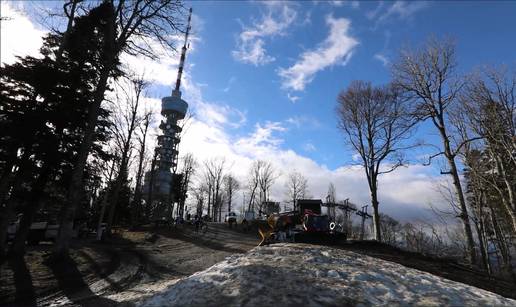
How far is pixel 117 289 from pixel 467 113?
19.1m

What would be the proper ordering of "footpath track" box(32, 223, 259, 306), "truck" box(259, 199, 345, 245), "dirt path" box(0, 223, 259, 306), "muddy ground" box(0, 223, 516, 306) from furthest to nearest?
"truck" box(259, 199, 345, 245) → "muddy ground" box(0, 223, 516, 306) → "dirt path" box(0, 223, 259, 306) → "footpath track" box(32, 223, 259, 306)

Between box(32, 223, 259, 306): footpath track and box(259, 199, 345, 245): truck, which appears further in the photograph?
box(259, 199, 345, 245): truck

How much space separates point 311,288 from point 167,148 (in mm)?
60417

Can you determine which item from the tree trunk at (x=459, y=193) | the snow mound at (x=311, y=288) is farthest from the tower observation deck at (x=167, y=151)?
the snow mound at (x=311, y=288)

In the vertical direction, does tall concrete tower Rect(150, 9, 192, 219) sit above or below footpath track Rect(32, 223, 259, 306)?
above

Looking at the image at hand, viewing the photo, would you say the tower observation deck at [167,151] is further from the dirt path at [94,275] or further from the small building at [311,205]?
the dirt path at [94,275]

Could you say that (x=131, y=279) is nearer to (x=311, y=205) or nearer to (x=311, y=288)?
(x=311, y=288)

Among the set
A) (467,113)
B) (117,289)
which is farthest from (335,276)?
(467,113)

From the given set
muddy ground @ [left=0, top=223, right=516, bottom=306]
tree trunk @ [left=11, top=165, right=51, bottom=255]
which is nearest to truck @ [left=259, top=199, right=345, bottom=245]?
muddy ground @ [left=0, top=223, right=516, bottom=306]

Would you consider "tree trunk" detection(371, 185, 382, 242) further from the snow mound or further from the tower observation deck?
the tower observation deck

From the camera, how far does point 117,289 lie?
11.0m

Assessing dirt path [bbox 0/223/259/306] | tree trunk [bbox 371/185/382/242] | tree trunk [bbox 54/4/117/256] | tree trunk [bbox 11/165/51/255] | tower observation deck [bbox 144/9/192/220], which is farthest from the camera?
tower observation deck [bbox 144/9/192/220]

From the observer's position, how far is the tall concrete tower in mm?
59375

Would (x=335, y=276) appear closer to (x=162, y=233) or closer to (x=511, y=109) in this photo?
(x=511, y=109)
